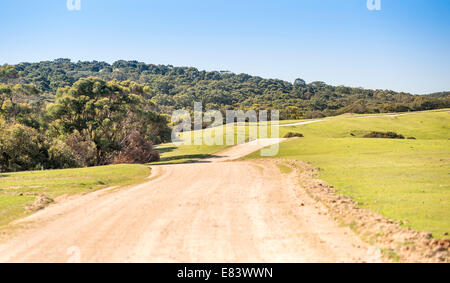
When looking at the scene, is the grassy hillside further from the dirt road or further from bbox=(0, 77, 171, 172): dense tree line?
bbox=(0, 77, 171, 172): dense tree line

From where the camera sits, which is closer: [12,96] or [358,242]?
[358,242]

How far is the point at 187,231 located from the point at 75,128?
38.4 m

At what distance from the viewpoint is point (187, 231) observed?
11.5m

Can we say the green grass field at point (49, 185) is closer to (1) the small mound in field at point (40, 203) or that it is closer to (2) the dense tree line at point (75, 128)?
(1) the small mound in field at point (40, 203)

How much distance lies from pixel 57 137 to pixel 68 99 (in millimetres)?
5459

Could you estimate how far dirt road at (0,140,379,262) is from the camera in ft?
30.0

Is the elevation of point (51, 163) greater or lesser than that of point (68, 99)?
lesser

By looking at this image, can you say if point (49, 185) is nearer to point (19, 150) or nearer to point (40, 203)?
point (40, 203)

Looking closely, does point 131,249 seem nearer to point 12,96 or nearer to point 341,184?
point 341,184

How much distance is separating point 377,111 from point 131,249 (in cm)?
12332

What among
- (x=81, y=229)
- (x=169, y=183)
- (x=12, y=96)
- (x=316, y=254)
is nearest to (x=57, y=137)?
(x=12, y=96)

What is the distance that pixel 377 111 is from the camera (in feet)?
387
